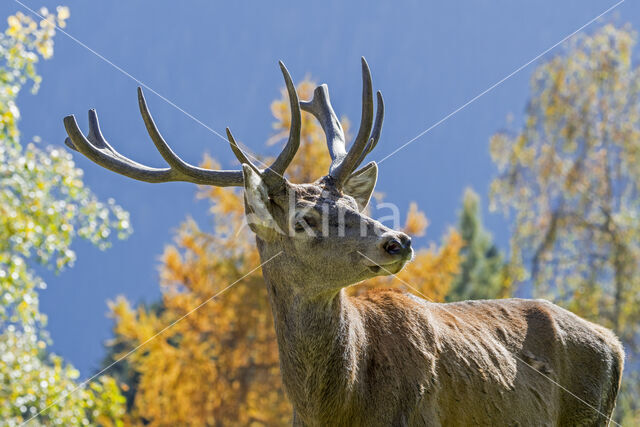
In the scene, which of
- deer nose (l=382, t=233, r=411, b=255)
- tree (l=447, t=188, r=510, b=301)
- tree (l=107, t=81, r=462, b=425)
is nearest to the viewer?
deer nose (l=382, t=233, r=411, b=255)

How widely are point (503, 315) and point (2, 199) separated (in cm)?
502

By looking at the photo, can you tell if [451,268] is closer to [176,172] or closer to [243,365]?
[243,365]

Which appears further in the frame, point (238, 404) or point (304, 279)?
point (238, 404)

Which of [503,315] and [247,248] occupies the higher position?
[247,248]

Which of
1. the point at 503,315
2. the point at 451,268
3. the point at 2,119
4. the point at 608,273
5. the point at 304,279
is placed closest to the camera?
the point at 304,279

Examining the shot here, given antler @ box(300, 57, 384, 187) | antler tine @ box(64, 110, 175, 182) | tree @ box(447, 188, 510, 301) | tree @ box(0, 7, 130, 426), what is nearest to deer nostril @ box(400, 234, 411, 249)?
Answer: antler @ box(300, 57, 384, 187)

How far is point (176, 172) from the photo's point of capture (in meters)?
4.98

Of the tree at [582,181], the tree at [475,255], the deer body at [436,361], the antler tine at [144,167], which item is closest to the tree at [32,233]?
the antler tine at [144,167]

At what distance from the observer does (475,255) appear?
112ft

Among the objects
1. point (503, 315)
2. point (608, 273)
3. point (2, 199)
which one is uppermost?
point (2, 199)

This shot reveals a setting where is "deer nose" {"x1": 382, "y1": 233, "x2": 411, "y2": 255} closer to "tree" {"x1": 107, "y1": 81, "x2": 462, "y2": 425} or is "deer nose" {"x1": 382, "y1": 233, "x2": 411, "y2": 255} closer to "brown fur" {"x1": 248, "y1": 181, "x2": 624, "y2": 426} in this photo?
"brown fur" {"x1": 248, "y1": 181, "x2": 624, "y2": 426}

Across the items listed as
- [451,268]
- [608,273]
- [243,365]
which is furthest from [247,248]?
[608,273]

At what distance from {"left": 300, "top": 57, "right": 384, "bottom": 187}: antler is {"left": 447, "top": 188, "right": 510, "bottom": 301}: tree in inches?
867

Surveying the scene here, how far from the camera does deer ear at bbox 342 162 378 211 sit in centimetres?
531
